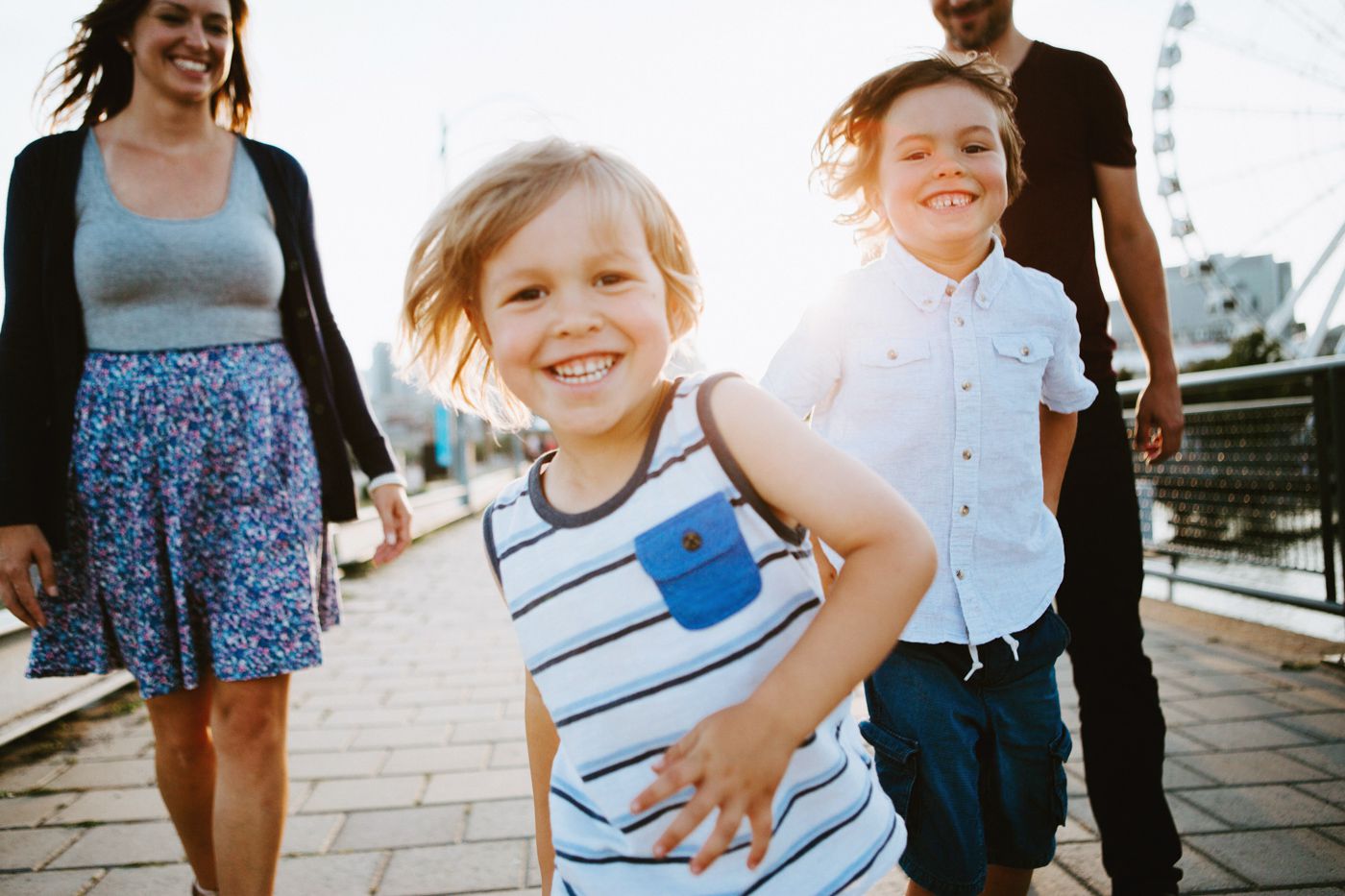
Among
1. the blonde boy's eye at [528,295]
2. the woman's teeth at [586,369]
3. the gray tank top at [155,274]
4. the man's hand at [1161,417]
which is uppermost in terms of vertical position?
the gray tank top at [155,274]

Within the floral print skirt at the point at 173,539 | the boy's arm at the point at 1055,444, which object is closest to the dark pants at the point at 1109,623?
the boy's arm at the point at 1055,444

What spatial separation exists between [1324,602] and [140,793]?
4594 mm

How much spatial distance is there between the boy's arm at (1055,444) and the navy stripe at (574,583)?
1038 mm

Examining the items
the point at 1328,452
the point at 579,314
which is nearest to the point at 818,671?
the point at 579,314

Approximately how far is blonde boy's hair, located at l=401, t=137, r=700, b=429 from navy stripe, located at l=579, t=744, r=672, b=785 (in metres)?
0.60

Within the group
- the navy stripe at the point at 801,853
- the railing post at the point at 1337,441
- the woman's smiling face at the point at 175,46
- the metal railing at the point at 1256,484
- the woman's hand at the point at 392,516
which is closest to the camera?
the navy stripe at the point at 801,853

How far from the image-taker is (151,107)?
5.91 feet

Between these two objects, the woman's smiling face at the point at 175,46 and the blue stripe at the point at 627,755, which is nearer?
the blue stripe at the point at 627,755

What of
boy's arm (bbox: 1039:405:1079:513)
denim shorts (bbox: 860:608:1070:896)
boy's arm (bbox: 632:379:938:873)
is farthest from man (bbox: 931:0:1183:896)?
boy's arm (bbox: 632:379:938:873)

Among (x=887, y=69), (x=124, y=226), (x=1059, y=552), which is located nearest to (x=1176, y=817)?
(x=1059, y=552)

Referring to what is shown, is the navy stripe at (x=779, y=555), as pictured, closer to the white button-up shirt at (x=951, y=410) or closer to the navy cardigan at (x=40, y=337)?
the white button-up shirt at (x=951, y=410)

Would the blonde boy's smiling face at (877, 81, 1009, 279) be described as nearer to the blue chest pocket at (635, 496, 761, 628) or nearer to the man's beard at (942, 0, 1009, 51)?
the man's beard at (942, 0, 1009, 51)

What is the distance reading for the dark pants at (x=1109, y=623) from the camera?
1.83 m

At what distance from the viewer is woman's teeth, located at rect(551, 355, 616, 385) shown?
110 centimetres
